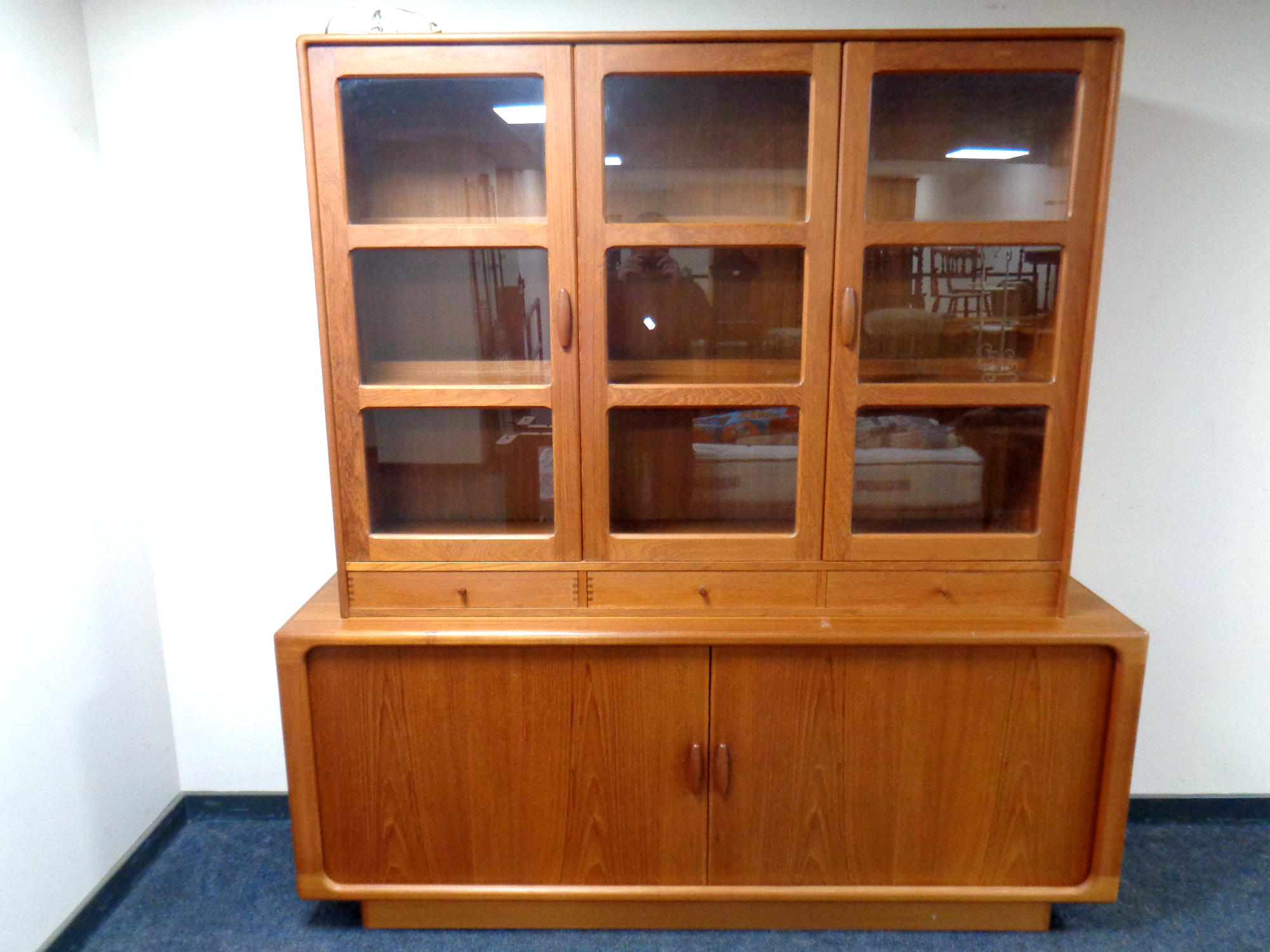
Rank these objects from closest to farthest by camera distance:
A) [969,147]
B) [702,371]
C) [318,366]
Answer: [969,147], [702,371], [318,366]

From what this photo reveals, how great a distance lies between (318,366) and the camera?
5.96 ft

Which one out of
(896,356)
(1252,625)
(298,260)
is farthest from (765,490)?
(1252,625)

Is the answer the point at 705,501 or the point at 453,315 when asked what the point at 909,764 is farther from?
the point at 453,315

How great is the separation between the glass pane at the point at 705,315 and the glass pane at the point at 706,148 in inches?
3.2

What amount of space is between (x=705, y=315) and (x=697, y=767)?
914 mm

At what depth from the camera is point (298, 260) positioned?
1.78m

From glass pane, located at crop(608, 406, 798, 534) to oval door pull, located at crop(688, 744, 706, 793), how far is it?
44 centimetres

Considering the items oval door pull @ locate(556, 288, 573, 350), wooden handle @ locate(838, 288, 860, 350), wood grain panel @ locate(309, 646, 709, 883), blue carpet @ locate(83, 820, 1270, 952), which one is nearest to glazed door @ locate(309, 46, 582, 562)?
oval door pull @ locate(556, 288, 573, 350)

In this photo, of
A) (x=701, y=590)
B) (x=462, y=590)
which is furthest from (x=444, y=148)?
(x=701, y=590)

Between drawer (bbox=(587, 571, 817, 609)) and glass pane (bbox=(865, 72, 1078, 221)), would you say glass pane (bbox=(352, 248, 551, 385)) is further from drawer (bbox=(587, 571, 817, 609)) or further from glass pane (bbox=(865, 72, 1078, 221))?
glass pane (bbox=(865, 72, 1078, 221))

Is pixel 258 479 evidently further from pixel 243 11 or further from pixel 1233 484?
pixel 1233 484

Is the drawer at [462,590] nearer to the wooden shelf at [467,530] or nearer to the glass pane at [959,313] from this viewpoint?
the wooden shelf at [467,530]

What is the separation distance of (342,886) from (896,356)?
62.1 inches

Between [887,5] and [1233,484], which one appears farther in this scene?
[1233,484]
